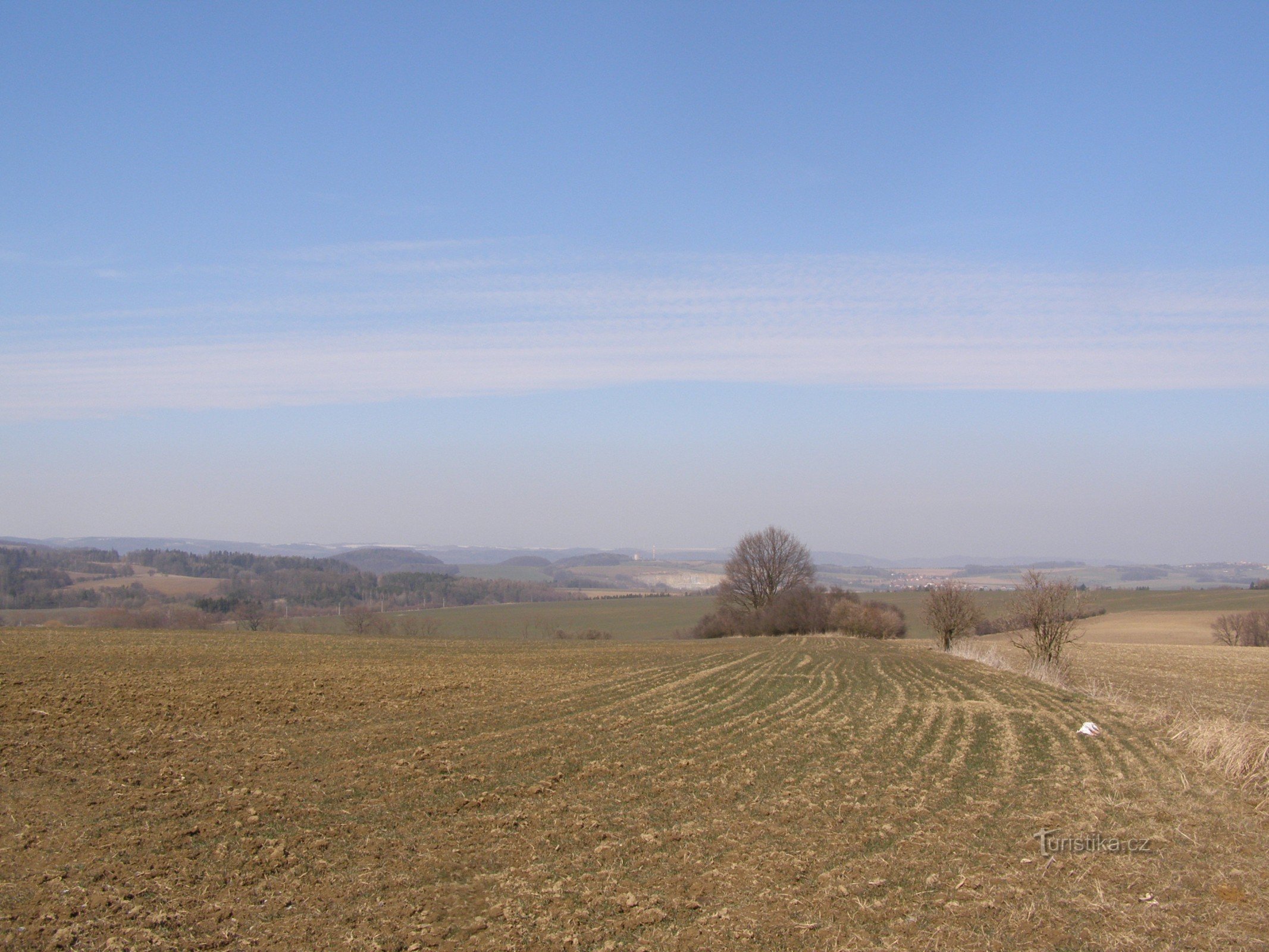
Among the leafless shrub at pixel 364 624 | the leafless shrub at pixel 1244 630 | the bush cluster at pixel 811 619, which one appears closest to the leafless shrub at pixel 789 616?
the bush cluster at pixel 811 619

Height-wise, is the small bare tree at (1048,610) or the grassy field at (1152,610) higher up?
the small bare tree at (1048,610)

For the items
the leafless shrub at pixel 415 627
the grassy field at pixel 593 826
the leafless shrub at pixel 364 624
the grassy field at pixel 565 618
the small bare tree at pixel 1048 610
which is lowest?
the grassy field at pixel 565 618

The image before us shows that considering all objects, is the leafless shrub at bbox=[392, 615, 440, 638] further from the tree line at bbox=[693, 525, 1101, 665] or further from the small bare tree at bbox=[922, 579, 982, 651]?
the small bare tree at bbox=[922, 579, 982, 651]

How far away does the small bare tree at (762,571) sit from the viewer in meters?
76.5

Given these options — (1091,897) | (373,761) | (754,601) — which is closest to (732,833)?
(1091,897)

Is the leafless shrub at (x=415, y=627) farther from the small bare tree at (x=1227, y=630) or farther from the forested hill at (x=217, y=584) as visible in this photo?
the small bare tree at (x=1227, y=630)

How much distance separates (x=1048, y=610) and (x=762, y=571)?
46.5m

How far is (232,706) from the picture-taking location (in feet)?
60.3

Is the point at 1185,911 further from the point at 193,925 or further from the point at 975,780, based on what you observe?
the point at 193,925

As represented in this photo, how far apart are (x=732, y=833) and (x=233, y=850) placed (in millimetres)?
5311

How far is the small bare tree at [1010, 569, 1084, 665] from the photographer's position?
31.3 metres

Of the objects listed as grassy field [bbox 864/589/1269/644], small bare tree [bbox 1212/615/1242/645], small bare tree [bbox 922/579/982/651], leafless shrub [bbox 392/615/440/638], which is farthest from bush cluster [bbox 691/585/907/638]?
leafless shrub [bbox 392/615/440/638]

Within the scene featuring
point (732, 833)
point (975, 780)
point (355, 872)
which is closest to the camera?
point (355, 872)

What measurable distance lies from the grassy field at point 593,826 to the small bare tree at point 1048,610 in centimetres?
1103
